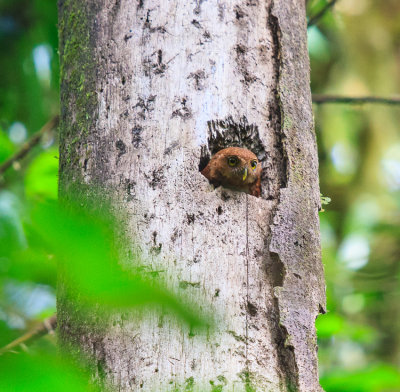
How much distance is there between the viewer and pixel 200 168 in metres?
1.77

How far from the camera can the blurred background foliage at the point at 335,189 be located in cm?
68

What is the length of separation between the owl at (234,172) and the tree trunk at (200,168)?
0.15ft

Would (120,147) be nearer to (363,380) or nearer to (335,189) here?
(363,380)

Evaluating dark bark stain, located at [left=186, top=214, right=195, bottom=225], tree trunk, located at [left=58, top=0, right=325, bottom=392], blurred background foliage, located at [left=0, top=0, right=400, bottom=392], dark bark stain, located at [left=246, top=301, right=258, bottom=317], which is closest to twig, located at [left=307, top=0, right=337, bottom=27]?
blurred background foliage, located at [left=0, top=0, right=400, bottom=392]

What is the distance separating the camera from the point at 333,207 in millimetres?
7402

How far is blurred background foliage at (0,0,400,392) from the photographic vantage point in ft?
2.24

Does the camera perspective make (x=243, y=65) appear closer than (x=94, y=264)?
No

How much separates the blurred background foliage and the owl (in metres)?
0.54

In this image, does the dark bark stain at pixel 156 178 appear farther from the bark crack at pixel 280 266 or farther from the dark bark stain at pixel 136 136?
the bark crack at pixel 280 266

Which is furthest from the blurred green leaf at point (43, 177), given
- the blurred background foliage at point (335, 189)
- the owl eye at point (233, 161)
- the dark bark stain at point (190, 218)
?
the dark bark stain at point (190, 218)

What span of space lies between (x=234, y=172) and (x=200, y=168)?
21 cm

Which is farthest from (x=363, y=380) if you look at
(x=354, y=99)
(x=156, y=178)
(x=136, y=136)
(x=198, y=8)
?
(x=354, y=99)

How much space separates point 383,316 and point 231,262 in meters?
4.96

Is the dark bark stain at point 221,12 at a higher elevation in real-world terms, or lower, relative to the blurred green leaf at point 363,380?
higher
